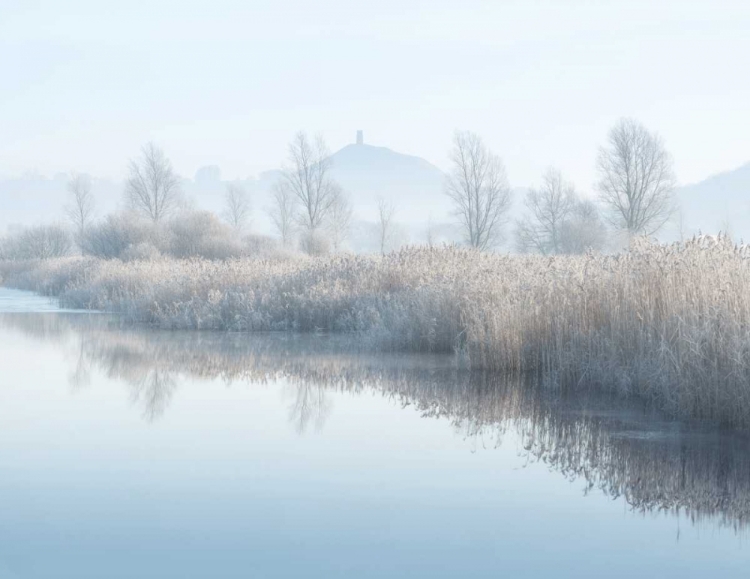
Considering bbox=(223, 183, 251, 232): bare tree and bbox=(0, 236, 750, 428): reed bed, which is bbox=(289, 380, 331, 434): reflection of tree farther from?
bbox=(223, 183, 251, 232): bare tree

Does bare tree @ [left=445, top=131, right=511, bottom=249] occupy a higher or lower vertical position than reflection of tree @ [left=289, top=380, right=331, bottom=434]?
higher

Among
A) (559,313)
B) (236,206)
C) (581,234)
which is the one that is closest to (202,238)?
(581,234)

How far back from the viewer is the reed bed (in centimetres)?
678

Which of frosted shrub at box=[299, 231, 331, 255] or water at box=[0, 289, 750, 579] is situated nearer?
water at box=[0, 289, 750, 579]

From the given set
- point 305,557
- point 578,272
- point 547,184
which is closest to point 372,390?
point 578,272

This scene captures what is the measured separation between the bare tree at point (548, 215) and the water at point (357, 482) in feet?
131

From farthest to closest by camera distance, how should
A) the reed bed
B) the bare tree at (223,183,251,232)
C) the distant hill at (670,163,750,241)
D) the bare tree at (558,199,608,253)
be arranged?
the distant hill at (670,163,750,241) < the bare tree at (223,183,251,232) < the bare tree at (558,199,608,253) < the reed bed

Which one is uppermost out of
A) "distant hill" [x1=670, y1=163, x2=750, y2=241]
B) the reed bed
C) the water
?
"distant hill" [x1=670, y1=163, x2=750, y2=241]

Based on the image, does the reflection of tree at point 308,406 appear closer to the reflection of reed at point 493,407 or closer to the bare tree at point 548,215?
the reflection of reed at point 493,407

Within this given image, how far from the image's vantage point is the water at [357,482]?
13.0 feet

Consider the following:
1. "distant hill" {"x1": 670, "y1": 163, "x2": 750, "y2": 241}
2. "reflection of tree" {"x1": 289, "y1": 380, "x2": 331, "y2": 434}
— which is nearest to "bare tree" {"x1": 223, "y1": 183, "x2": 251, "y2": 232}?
"reflection of tree" {"x1": 289, "y1": 380, "x2": 331, "y2": 434}

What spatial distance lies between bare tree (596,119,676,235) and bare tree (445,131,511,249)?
604 centimetres

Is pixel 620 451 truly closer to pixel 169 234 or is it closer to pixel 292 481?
pixel 292 481

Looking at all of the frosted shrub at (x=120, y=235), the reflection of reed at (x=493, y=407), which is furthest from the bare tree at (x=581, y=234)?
the reflection of reed at (x=493, y=407)
